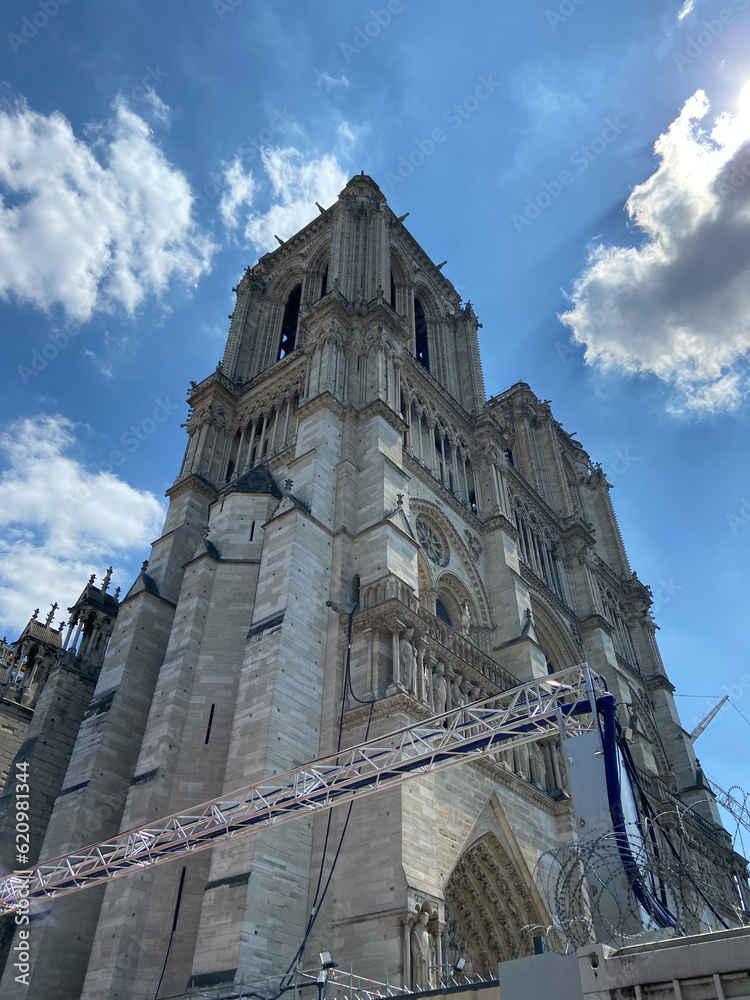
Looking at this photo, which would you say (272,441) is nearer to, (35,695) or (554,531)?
(35,695)

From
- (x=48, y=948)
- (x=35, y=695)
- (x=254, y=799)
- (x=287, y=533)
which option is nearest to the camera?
(x=254, y=799)

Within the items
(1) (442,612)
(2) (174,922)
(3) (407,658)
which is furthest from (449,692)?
(2) (174,922)

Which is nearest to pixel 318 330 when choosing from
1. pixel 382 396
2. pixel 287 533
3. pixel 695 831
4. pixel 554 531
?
pixel 382 396

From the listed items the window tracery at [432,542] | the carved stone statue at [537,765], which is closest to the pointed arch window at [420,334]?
the window tracery at [432,542]

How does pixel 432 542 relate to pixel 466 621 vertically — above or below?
above

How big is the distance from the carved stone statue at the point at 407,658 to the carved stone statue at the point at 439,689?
3.74 feet

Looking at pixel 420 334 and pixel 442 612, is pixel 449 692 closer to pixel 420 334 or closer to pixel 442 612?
pixel 442 612

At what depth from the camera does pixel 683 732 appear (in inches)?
1465

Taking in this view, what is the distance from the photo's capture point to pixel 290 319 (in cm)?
3791

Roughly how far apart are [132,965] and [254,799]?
4.74m

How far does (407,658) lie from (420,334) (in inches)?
951

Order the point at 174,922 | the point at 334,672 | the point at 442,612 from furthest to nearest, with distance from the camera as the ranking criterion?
the point at 442,612 < the point at 334,672 < the point at 174,922

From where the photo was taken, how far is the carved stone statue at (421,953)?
541 inches

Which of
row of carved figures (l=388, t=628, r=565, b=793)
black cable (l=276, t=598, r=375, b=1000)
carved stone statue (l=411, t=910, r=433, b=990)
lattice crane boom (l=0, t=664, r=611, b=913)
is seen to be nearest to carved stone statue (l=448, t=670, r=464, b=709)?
row of carved figures (l=388, t=628, r=565, b=793)
